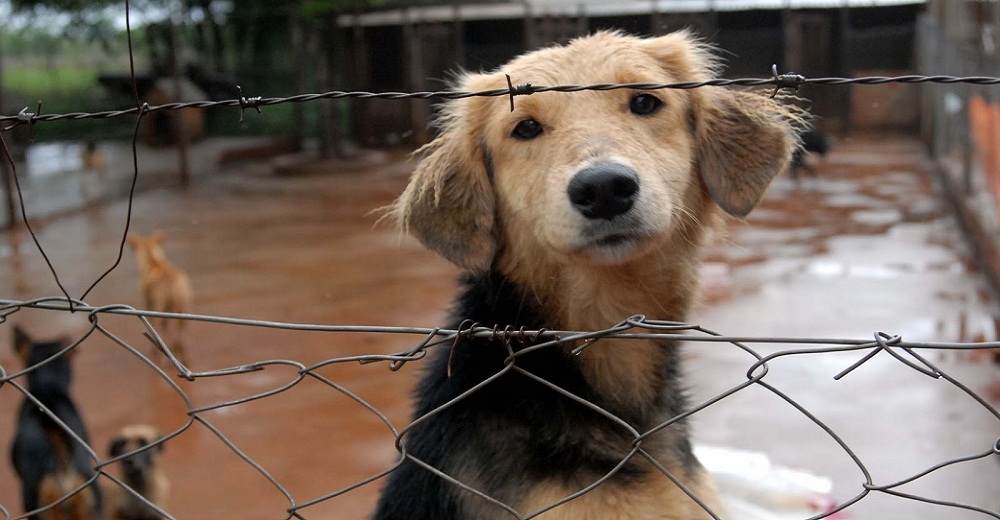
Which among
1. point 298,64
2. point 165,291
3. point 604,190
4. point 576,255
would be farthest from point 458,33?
point 604,190

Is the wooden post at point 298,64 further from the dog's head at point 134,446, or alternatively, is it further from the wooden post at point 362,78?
the dog's head at point 134,446

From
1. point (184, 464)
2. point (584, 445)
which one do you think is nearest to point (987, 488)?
point (584, 445)

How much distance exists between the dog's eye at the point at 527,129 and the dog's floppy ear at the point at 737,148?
48 cm

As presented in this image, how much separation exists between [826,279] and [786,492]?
436 cm

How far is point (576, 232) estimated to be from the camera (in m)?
2.42

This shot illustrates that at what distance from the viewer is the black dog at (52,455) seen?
4266 mm

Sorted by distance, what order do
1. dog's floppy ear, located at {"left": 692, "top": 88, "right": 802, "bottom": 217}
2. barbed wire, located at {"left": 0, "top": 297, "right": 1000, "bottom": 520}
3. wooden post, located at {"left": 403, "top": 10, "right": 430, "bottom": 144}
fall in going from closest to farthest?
Result: barbed wire, located at {"left": 0, "top": 297, "right": 1000, "bottom": 520}
dog's floppy ear, located at {"left": 692, "top": 88, "right": 802, "bottom": 217}
wooden post, located at {"left": 403, "top": 10, "right": 430, "bottom": 144}

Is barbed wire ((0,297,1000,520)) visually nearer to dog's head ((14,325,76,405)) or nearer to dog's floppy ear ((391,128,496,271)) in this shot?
dog's floppy ear ((391,128,496,271))

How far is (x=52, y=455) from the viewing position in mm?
4309

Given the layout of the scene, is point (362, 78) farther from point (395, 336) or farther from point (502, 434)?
point (502, 434)

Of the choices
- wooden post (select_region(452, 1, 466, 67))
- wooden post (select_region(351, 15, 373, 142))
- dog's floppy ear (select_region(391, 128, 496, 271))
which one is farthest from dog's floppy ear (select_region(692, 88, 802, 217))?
wooden post (select_region(351, 15, 373, 142))

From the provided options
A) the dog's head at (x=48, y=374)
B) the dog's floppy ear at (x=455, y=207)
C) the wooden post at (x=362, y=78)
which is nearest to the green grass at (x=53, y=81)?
the wooden post at (x=362, y=78)

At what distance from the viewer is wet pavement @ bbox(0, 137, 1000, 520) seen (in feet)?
15.5

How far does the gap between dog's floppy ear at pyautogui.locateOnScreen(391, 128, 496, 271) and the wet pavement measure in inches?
20.1
